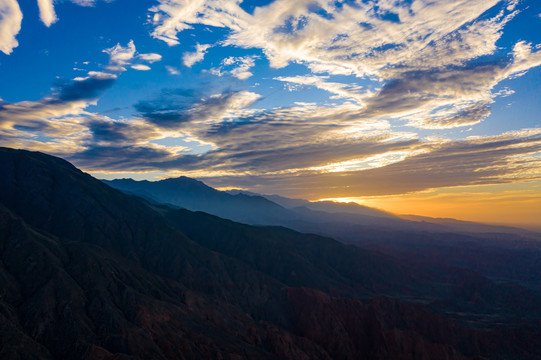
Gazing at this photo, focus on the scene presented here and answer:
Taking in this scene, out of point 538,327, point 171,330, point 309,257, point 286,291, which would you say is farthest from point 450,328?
point 171,330

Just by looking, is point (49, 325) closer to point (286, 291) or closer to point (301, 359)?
point (301, 359)

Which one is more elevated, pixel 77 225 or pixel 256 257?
pixel 77 225

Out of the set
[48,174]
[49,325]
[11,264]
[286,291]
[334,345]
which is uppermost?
[48,174]

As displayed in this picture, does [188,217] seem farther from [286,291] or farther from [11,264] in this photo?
Result: [11,264]

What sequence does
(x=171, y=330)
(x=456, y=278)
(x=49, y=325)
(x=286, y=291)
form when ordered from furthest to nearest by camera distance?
→ 1. (x=456, y=278)
2. (x=286, y=291)
3. (x=171, y=330)
4. (x=49, y=325)

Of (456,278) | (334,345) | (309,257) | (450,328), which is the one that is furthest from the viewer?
(456,278)

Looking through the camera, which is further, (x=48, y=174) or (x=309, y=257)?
(x=309, y=257)
